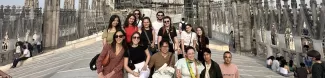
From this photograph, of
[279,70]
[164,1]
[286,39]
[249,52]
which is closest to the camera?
[279,70]

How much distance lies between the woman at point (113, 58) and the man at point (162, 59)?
411mm

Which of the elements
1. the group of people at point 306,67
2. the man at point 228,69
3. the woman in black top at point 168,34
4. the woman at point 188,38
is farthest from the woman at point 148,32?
the group of people at point 306,67

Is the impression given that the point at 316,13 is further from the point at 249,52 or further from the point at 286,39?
the point at 249,52

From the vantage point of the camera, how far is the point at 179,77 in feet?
12.5

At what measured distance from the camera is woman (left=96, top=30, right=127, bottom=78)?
3.81 m

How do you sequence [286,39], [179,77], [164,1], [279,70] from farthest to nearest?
[164,1], [286,39], [279,70], [179,77]

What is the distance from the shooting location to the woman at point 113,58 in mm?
3807

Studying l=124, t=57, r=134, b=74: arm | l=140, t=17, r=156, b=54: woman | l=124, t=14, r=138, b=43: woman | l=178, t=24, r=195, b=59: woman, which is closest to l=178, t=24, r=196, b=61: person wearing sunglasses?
l=178, t=24, r=195, b=59: woman

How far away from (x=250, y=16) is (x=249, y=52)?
196 cm

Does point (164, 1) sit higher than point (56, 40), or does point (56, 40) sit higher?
point (164, 1)

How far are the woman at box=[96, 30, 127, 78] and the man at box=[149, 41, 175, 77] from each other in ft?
1.35

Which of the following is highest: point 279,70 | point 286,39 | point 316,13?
point 316,13

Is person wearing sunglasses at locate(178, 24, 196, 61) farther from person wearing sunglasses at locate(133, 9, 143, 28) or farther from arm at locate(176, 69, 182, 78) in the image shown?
arm at locate(176, 69, 182, 78)

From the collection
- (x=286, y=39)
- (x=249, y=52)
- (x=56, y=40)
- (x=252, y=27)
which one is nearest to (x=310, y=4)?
(x=286, y=39)
